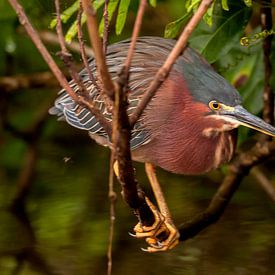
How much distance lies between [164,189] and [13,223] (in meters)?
0.60

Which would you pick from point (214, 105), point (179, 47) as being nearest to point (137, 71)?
point (214, 105)

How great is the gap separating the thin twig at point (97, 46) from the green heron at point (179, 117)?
909 millimetres

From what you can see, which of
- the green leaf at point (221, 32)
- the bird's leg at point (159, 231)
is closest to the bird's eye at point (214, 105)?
the bird's leg at point (159, 231)

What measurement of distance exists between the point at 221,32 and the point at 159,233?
671 millimetres

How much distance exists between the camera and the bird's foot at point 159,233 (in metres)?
2.72

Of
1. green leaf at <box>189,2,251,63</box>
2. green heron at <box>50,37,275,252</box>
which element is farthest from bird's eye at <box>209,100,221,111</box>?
green leaf at <box>189,2,251,63</box>

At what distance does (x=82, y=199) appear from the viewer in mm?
3961

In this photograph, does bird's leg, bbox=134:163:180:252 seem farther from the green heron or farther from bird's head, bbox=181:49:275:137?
bird's head, bbox=181:49:275:137

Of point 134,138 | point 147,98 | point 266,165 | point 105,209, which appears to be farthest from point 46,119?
point 147,98

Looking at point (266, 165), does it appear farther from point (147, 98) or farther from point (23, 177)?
point (147, 98)

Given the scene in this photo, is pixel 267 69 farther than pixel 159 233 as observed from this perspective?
Yes

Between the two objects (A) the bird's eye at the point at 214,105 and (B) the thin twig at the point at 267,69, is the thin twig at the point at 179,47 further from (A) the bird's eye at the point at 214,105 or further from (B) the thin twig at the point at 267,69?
(B) the thin twig at the point at 267,69

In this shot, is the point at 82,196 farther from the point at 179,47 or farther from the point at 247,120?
the point at 179,47

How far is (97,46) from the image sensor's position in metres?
1.64
